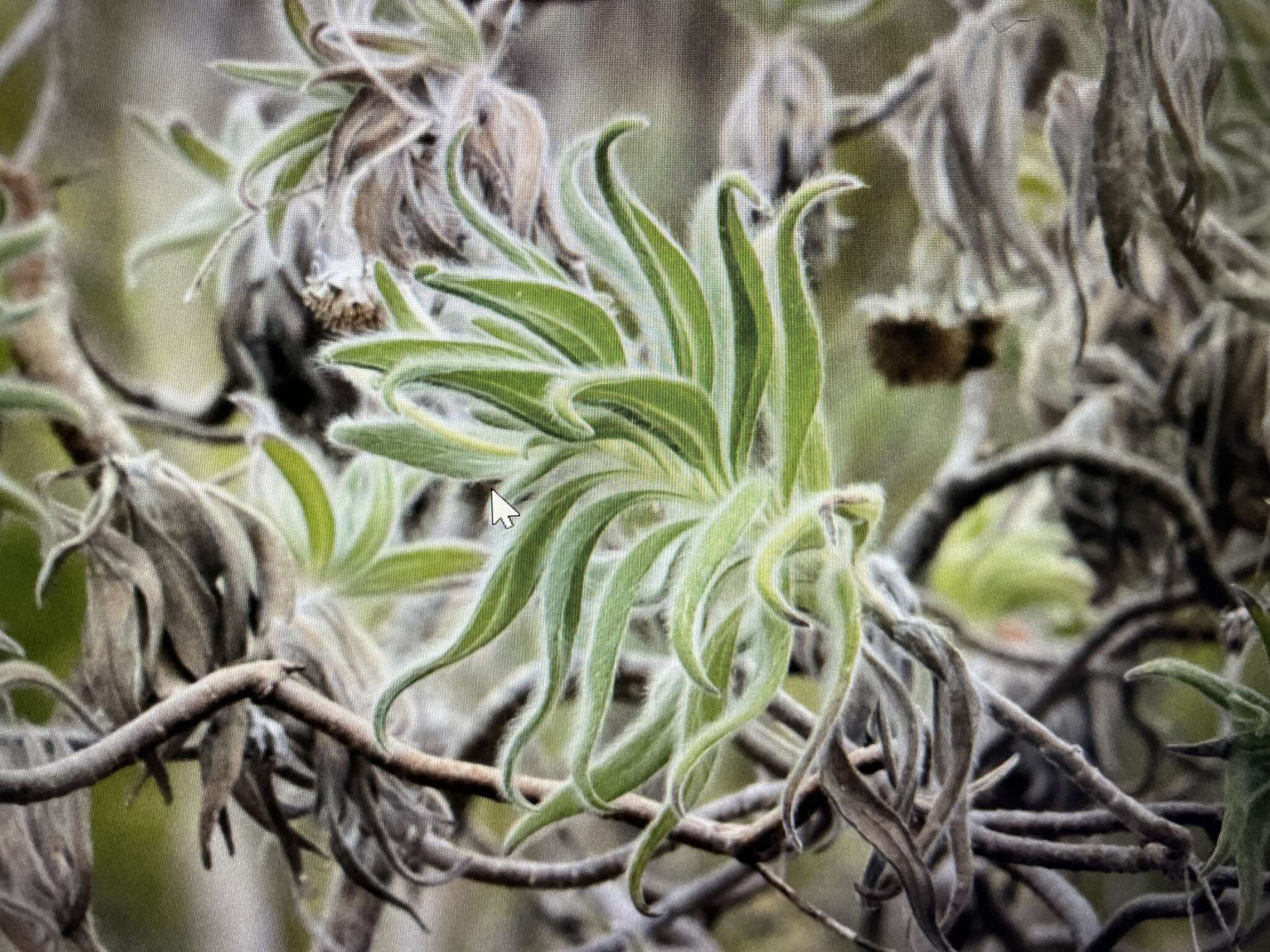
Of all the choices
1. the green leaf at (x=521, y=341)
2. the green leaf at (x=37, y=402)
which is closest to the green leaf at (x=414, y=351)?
the green leaf at (x=521, y=341)

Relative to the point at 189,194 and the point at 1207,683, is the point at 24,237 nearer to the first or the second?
the point at 189,194

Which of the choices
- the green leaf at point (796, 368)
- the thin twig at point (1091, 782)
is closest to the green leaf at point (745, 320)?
the green leaf at point (796, 368)

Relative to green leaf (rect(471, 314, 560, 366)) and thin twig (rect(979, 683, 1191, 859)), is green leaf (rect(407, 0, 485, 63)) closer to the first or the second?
green leaf (rect(471, 314, 560, 366))

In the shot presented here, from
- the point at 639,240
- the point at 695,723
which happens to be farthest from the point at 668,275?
the point at 695,723

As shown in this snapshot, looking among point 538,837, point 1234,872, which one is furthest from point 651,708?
point 1234,872

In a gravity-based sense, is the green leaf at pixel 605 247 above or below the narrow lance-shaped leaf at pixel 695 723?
above

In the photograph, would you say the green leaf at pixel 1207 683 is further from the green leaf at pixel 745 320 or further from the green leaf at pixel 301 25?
the green leaf at pixel 301 25

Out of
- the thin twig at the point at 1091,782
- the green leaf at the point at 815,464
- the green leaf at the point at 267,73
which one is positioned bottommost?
the thin twig at the point at 1091,782
